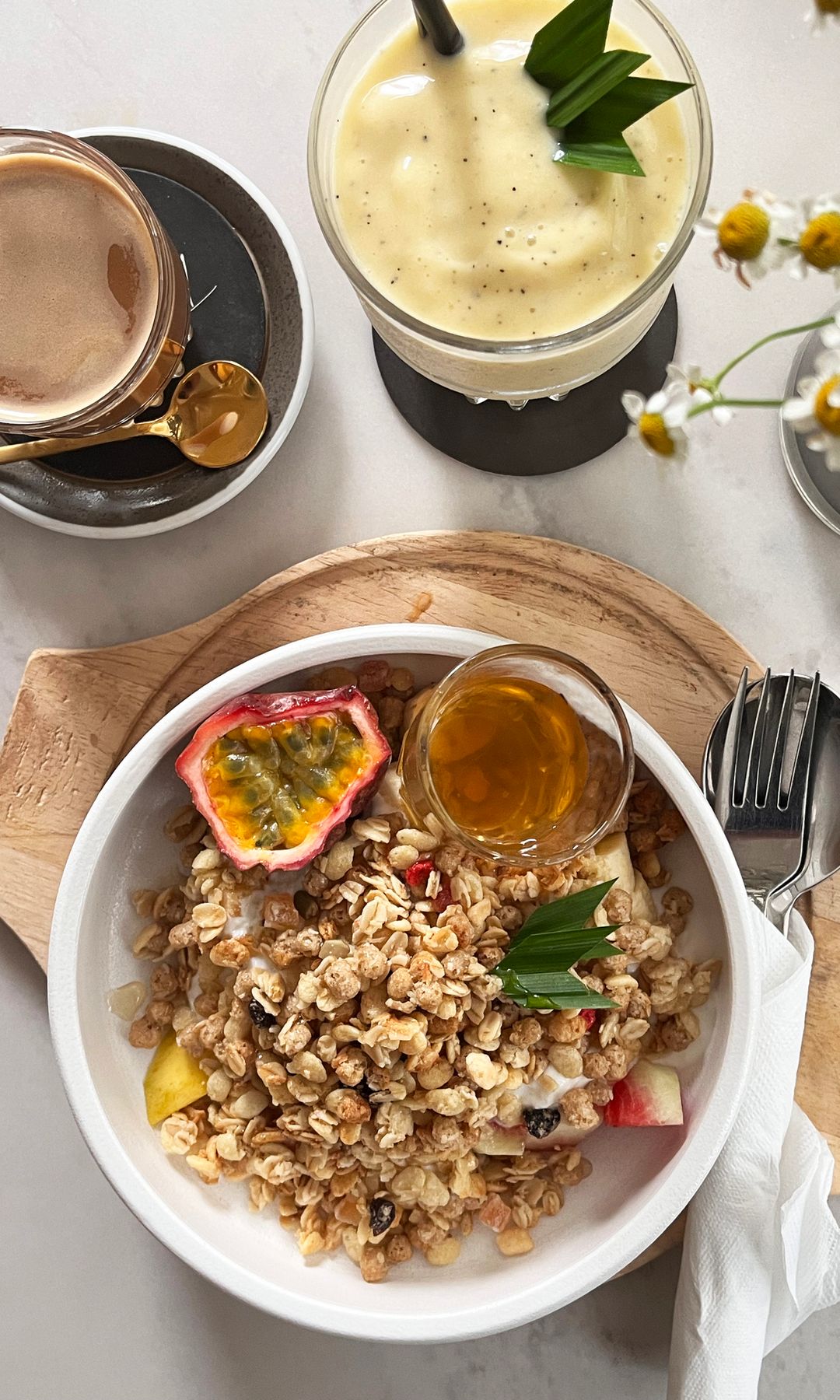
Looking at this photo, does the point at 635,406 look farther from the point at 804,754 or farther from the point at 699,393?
the point at 804,754

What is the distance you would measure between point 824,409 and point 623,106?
1.15ft

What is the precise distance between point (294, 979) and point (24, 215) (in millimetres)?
820

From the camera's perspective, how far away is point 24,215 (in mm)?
1153

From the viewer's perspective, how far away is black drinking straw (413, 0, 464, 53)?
2.80ft

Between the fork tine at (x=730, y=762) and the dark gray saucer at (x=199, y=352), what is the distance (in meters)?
0.58

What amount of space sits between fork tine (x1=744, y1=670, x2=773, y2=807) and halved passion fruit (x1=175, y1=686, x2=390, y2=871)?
15.3 inches

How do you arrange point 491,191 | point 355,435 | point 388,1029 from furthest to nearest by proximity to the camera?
point 355,435
point 388,1029
point 491,191

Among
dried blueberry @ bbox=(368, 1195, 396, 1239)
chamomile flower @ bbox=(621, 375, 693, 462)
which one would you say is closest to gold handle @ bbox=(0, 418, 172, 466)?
chamomile flower @ bbox=(621, 375, 693, 462)

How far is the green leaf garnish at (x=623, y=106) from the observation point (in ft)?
2.89

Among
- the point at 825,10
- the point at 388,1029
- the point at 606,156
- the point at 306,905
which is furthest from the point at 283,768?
the point at 825,10

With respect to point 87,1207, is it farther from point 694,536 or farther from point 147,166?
point 147,166

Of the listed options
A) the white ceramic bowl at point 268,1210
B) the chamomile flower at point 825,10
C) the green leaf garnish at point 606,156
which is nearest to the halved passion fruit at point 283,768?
the white ceramic bowl at point 268,1210

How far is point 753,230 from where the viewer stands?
0.78 meters

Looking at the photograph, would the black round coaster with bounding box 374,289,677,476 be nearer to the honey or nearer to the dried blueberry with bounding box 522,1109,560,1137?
the honey
